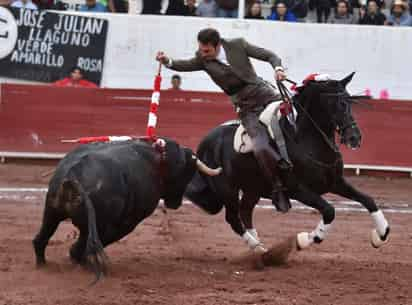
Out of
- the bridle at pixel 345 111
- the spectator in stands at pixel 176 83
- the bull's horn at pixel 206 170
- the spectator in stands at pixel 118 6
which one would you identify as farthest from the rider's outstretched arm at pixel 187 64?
the spectator in stands at pixel 118 6

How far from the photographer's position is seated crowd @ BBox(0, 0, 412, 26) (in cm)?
1677

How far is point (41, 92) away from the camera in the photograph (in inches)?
620

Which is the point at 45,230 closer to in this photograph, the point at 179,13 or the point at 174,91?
the point at 174,91

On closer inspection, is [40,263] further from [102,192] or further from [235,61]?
[235,61]

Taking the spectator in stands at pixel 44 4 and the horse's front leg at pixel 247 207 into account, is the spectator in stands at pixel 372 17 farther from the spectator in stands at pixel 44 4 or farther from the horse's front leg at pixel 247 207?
the horse's front leg at pixel 247 207

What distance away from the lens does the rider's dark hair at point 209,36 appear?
8492mm

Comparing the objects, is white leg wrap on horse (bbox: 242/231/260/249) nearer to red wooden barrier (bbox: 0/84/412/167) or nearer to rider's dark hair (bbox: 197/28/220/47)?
rider's dark hair (bbox: 197/28/220/47)

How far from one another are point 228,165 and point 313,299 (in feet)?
7.37

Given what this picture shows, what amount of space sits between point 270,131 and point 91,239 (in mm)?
2294

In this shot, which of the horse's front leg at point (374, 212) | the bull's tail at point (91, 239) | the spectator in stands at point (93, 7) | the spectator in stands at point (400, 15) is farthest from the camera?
the spectator in stands at point (400, 15)

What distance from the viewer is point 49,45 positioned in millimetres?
16562

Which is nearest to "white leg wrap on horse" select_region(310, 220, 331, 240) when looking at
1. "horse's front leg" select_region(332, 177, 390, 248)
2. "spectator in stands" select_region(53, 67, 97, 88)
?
"horse's front leg" select_region(332, 177, 390, 248)

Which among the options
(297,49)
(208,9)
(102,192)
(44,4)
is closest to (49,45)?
(44,4)

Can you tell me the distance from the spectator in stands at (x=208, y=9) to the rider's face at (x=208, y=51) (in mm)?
8334
